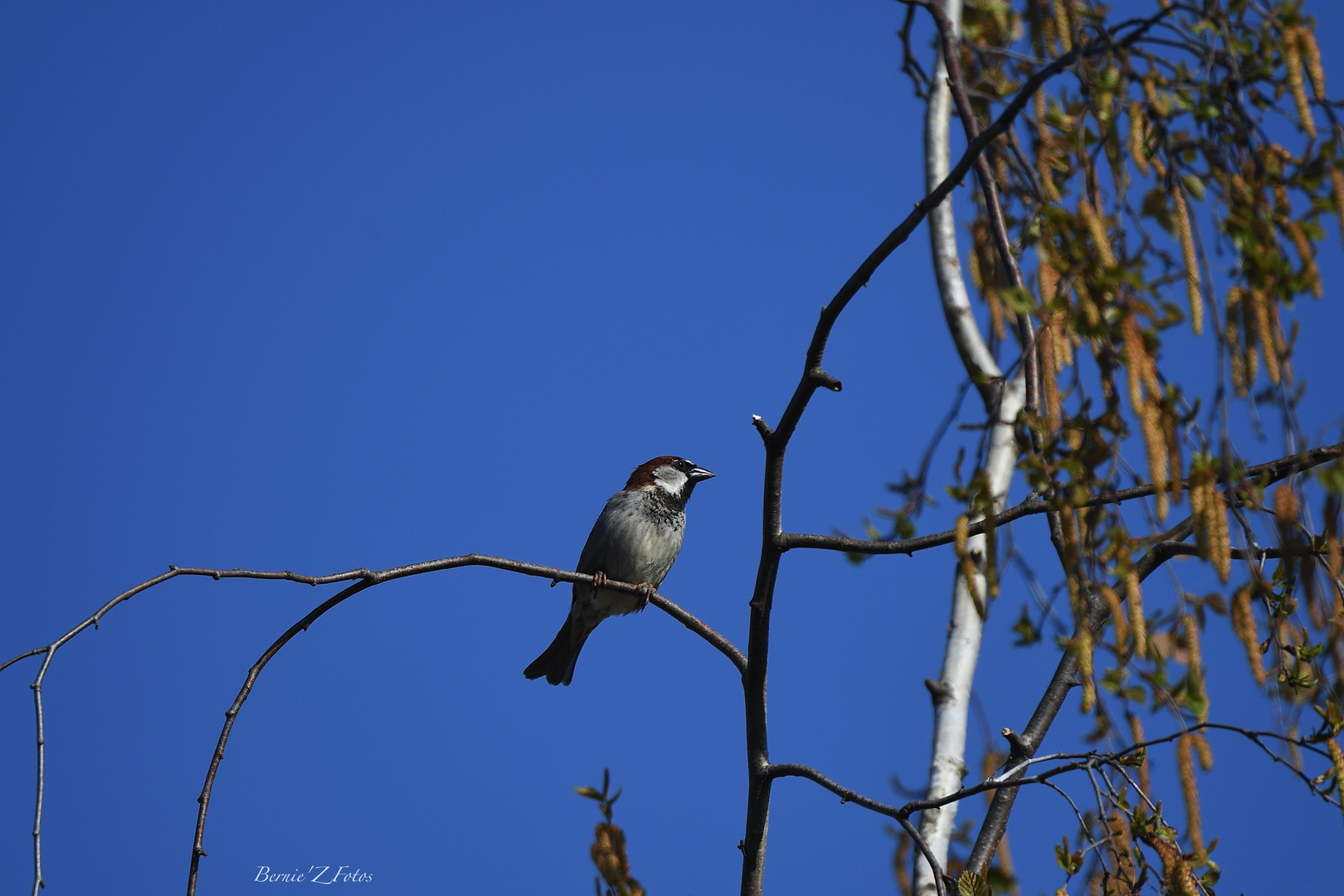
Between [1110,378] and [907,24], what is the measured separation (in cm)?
426

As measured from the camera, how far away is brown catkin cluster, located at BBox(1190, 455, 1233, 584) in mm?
1868

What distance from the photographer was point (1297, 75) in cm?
196

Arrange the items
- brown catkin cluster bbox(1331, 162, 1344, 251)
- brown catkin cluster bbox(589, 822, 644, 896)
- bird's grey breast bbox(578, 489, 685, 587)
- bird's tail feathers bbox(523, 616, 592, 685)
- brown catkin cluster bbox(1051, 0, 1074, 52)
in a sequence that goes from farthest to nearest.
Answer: bird's tail feathers bbox(523, 616, 592, 685), bird's grey breast bbox(578, 489, 685, 587), brown catkin cluster bbox(589, 822, 644, 896), brown catkin cluster bbox(1051, 0, 1074, 52), brown catkin cluster bbox(1331, 162, 1344, 251)

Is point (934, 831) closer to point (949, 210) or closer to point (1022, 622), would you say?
point (1022, 622)

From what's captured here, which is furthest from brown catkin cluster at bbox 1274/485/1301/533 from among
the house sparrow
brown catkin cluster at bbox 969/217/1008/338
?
the house sparrow

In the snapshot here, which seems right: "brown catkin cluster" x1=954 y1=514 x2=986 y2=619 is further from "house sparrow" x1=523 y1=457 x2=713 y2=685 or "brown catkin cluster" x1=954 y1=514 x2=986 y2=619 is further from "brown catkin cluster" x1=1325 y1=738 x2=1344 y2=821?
"house sparrow" x1=523 y1=457 x2=713 y2=685

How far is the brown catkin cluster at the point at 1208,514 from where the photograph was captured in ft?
6.13

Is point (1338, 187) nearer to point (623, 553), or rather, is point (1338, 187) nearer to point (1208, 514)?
point (1208, 514)

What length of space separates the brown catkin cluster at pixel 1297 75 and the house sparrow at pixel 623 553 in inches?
208

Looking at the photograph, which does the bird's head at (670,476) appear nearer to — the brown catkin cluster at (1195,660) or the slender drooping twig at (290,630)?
the slender drooping twig at (290,630)

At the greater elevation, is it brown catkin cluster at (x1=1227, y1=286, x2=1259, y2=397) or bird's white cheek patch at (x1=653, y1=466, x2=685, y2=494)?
bird's white cheek patch at (x1=653, y1=466, x2=685, y2=494)

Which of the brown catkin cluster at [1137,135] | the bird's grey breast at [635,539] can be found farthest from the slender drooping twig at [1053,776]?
the bird's grey breast at [635,539]

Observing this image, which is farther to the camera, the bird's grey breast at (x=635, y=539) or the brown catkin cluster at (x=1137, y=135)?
the bird's grey breast at (x=635, y=539)

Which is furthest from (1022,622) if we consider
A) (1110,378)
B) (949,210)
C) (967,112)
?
(949,210)
